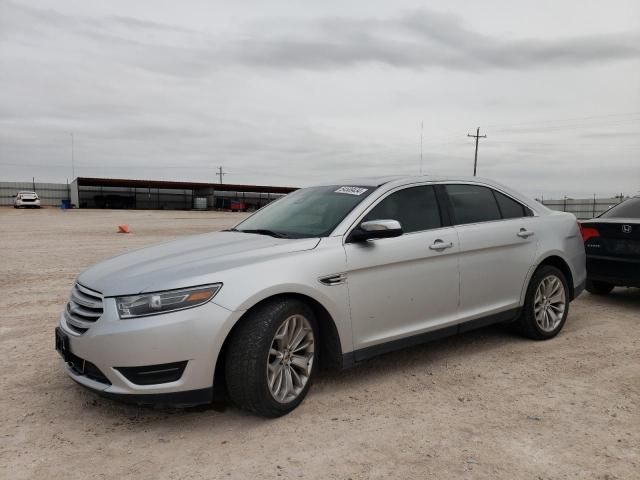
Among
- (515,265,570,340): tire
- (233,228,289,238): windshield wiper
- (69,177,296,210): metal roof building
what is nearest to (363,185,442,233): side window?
(233,228,289,238): windshield wiper

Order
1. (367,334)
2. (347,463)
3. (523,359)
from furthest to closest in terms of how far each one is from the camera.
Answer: (523,359) → (367,334) → (347,463)

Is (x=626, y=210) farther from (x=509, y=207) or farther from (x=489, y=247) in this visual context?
(x=489, y=247)

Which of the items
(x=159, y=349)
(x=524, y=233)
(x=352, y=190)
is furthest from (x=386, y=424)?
(x=524, y=233)

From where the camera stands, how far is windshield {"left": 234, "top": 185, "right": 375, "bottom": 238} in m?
4.06

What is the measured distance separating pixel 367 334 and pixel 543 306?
7.30 feet

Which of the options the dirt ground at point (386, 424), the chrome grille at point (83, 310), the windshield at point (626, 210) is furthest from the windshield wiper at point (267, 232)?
the windshield at point (626, 210)

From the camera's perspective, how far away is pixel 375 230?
12.3 ft

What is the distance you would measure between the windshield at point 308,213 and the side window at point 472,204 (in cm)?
86

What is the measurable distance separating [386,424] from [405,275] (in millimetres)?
1135

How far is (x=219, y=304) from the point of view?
3195 millimetres

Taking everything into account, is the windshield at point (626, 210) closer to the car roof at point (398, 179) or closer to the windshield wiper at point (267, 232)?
the car roof at point (398, 179)

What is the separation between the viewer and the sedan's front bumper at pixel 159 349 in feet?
10.2

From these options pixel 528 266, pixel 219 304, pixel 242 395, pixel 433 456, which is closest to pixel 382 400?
pixel 433 456

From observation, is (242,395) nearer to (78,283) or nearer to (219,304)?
(219,304)
